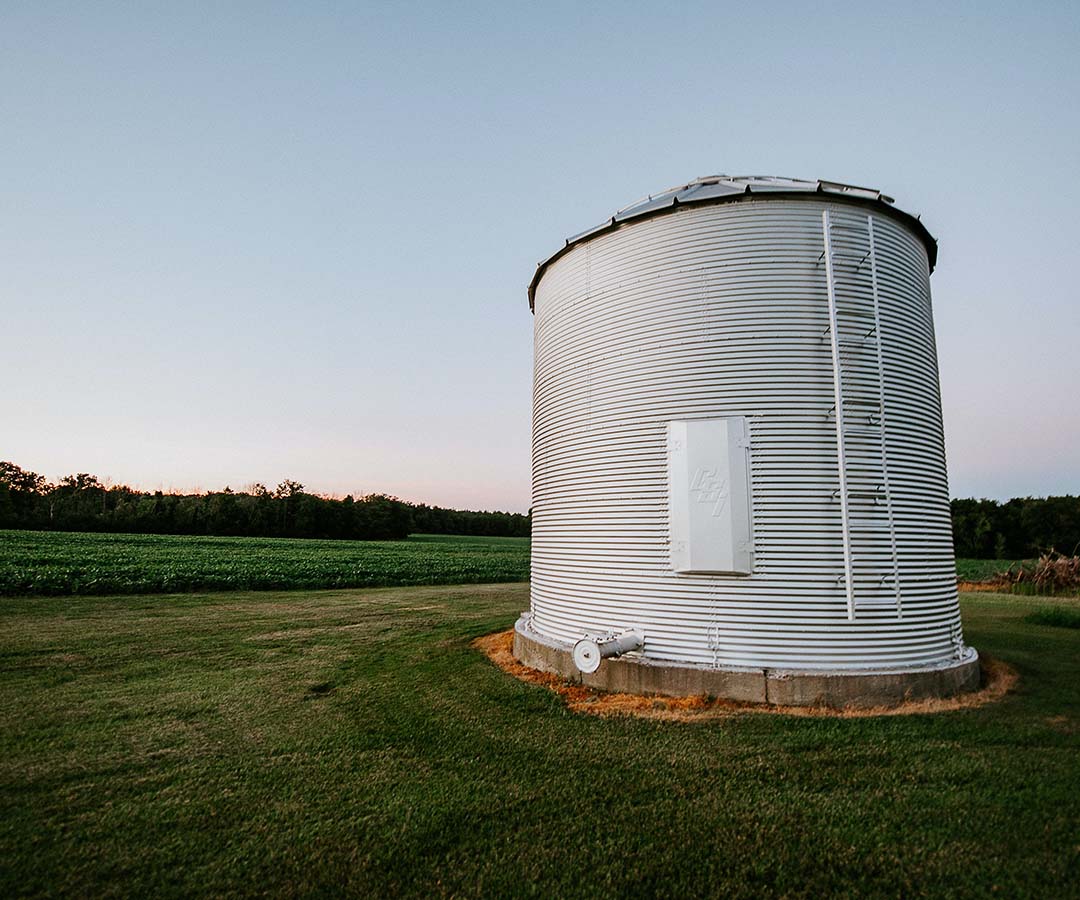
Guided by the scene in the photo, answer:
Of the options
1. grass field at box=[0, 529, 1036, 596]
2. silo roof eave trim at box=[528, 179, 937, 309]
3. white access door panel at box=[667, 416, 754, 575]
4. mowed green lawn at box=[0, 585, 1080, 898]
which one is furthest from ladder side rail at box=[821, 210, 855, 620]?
grass field at box=[0, 529, 1036, 596]

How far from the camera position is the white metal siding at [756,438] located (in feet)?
25.2

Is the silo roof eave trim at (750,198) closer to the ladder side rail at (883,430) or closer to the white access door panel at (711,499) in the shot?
the ladder side rail at (883,430)

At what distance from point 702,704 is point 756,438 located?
12.3 feet

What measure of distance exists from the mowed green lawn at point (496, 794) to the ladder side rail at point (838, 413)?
5.67 ft

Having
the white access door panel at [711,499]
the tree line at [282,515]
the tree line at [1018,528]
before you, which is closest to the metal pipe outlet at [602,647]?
the white access door panel at [711,499]

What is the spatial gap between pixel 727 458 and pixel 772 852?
4.81 metres

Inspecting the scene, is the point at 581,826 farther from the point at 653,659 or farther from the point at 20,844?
the point at 20,844

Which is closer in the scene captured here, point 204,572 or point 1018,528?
point 204,572

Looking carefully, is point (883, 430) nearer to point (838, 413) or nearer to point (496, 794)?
point (838, 413)

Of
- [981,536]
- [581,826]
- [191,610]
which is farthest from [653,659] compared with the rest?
[981,536]

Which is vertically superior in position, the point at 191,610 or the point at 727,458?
the point at 727,458

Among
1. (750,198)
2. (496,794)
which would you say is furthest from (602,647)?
(750,198)

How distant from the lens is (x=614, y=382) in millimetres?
9203

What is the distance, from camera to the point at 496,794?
5340mm
